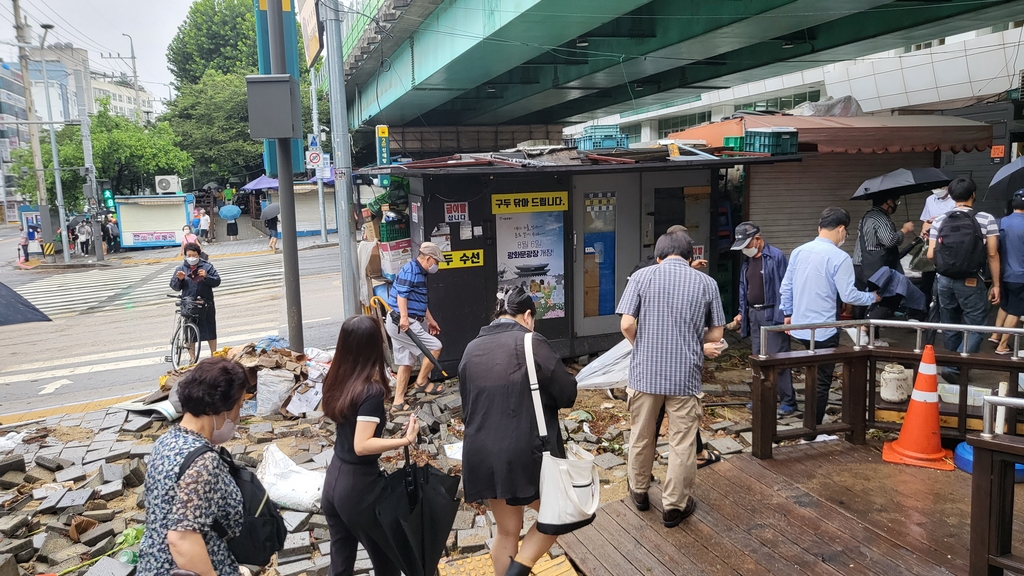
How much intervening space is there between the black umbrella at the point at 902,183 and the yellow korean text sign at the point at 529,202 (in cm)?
358

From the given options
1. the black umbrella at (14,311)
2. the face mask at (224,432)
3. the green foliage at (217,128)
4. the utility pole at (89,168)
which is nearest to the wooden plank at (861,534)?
the face mask at (224,432)

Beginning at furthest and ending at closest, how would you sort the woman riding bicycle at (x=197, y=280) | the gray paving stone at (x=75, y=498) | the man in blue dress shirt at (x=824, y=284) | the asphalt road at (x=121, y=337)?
the asphalt road at (x=121, y=337)
the woman riding bicycle at (x=197, y=280)
the man in blue dress shirt at (x=824, y=284)
the gray paving stone at (x=75, y=498)

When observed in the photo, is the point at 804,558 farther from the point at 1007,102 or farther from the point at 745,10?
the point at 1007,102

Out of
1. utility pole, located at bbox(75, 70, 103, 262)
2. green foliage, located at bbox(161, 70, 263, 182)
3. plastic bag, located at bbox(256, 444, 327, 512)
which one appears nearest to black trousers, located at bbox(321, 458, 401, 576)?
plastic bag, located at bbox(256, 444, 327, 512)

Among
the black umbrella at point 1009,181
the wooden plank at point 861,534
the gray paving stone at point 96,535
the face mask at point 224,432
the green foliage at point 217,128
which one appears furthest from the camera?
the green foliage at point 217,128

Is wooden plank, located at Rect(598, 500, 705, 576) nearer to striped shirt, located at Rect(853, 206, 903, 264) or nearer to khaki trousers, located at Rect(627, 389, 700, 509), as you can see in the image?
khaki trousers, located at Rect(627, 389, 700, 509)

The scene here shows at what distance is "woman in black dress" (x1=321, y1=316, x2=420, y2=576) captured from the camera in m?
3.39

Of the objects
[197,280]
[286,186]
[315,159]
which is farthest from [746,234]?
[315,159]

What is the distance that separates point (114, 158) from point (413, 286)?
99.5ft

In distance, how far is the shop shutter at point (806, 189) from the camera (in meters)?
10.7

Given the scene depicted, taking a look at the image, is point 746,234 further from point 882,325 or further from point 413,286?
point 413,286

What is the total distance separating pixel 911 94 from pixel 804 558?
15095 mm

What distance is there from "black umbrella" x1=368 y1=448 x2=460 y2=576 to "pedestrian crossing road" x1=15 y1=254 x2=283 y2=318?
16.5m

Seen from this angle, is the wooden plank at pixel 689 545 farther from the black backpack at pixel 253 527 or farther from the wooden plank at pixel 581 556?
the black backpack at pixel 253 527
